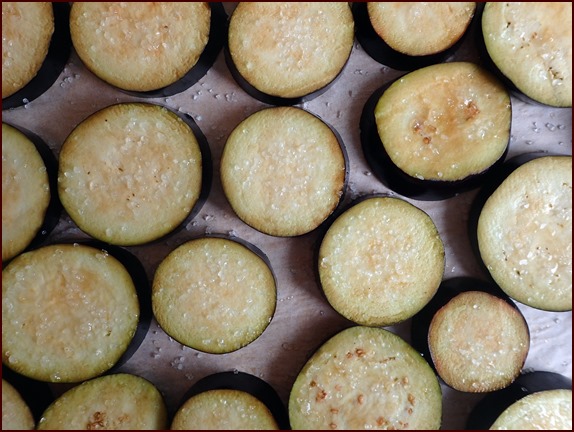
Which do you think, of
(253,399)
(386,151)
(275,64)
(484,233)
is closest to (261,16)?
(275,64)

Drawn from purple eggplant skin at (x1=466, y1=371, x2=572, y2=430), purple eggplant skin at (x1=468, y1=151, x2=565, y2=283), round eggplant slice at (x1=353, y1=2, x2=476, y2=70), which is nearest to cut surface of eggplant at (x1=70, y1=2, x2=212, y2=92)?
round eggplant slice at (x1=353, y1=2, x2=476, y2=70)

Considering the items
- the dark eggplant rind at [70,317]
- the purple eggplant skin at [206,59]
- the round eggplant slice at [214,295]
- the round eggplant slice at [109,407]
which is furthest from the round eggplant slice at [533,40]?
the round eggplant slice at [109,407]

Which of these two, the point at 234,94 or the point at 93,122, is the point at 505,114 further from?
the point at 93,122

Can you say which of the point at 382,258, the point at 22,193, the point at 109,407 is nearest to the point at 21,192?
the point at 22,193

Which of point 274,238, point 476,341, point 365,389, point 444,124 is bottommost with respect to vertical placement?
point 365,389

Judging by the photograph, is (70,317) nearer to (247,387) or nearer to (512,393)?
(247,387)

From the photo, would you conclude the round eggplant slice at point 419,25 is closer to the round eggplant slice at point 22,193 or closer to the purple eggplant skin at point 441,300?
the purple eggplant skin at point 441,300
